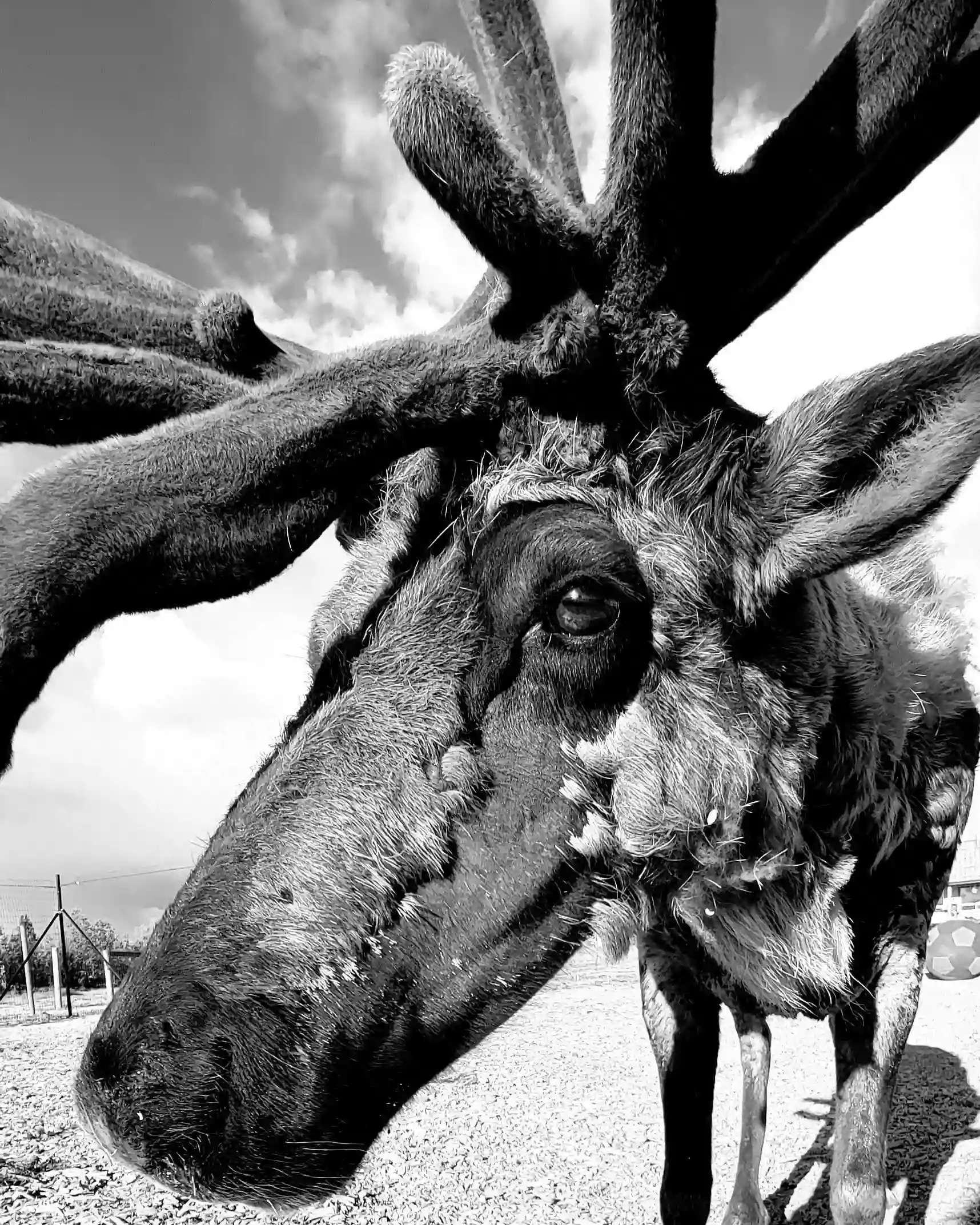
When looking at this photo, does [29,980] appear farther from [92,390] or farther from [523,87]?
[523,87]

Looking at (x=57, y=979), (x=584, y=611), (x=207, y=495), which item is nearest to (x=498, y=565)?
(x=584, y=611)

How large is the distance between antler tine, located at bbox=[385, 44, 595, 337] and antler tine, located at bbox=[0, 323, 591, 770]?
24cm

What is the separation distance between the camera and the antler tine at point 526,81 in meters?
3.16

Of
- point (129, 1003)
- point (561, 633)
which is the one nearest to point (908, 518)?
point (561, 633)

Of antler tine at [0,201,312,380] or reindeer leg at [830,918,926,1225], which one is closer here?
antler tine at [0,201,312,380]

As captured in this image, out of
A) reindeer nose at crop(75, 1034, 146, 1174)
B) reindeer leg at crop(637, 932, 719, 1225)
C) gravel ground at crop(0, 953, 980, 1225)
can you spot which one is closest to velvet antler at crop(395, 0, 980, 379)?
gravel ground at crop(0, 953, 980, 1225)

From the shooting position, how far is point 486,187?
194 cm

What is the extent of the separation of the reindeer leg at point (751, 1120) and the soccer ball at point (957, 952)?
829cm

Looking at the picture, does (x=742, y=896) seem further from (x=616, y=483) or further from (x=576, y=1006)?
(x=576, y=1006)

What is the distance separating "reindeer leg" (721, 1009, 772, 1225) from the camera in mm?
3934

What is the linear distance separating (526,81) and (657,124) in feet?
5.56

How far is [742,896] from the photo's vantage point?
2467mm

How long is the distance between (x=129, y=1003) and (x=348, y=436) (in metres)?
1.26

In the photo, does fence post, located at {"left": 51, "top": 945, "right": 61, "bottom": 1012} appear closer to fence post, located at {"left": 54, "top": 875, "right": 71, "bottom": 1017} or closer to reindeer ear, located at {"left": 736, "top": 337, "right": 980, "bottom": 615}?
fence post, located at {"left": 54, "top": 875, "right": 71, "bottom": 1017}
